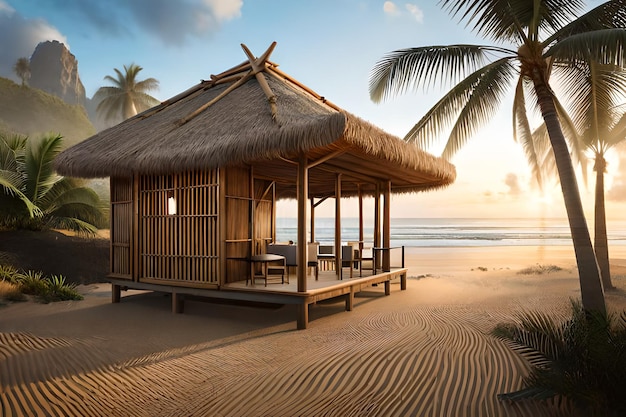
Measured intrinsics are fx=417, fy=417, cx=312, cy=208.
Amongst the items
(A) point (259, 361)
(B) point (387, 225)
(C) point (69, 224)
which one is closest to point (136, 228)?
(A) point (259, 361)

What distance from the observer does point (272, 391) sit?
12.3 ft

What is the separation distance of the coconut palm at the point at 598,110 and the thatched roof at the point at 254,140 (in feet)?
8.67

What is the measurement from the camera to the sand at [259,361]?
11.5ft

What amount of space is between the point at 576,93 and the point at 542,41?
1.95 m

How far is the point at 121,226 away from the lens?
28.0ft

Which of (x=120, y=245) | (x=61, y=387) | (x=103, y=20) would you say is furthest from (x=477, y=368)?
(x=103, y=20)

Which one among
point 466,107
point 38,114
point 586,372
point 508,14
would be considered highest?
point 38,114

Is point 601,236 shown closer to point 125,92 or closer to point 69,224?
point 69,224

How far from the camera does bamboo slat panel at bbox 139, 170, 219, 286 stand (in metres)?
7.29

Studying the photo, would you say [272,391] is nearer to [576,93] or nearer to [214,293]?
[214,293]

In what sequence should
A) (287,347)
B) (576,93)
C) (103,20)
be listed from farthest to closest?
(103,20)
(576,93)
(287,347)

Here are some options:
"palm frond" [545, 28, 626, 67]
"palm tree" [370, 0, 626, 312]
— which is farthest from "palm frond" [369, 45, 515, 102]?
"palm frond" [545, 28, 626, 67]

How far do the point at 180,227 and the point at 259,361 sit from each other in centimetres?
375

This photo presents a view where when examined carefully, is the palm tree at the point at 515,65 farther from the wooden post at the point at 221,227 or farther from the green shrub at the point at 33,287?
the green shrub at the point at 33,287
